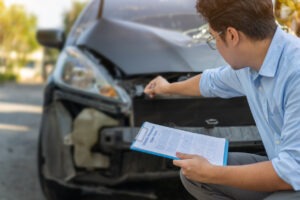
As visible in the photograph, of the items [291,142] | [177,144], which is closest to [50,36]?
[177,144]

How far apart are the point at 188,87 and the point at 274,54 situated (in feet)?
2.19

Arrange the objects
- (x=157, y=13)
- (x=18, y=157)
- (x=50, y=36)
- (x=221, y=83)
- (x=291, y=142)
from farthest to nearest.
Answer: (x=18, y=157)
(x=50, y=36)
(x=157, y=13)
(x=221, y=83)
(x=291, y=142)

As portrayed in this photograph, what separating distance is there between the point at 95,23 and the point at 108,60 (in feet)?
1.82

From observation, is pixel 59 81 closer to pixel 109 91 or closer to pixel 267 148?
pixel 109 91

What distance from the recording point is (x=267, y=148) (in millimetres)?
1877

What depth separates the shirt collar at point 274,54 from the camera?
174 cm

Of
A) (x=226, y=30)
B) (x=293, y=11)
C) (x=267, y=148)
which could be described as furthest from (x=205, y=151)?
(x=293, y=11)

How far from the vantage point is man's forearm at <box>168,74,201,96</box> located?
7.64 ft

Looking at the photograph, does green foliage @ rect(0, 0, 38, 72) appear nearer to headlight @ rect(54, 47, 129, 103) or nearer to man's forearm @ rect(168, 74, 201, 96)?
headlight @ rect(54, 47, 129, 103)

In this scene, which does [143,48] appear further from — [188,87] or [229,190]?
[229,190]

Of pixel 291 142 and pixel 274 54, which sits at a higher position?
pixel 274 54

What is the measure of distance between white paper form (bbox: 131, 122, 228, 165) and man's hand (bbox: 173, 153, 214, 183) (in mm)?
58

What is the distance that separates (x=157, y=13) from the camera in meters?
3.43

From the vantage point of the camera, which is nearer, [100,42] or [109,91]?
[109,91]
